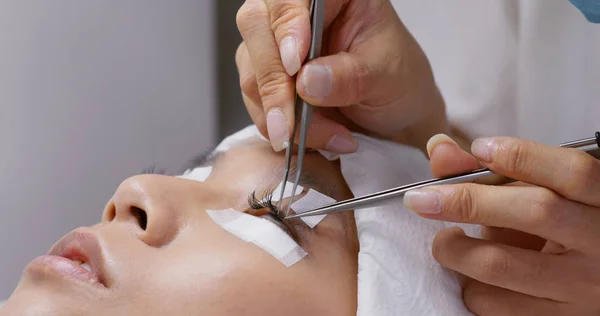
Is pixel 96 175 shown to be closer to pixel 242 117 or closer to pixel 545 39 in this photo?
pixel 242 117

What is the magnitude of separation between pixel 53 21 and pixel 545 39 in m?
1.09

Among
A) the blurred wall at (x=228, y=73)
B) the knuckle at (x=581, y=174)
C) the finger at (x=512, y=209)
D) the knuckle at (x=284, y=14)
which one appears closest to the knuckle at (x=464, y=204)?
the finger at (x=512, y=209)

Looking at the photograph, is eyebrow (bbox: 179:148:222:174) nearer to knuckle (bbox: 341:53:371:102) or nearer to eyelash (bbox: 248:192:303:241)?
eyelash (bbox: 248:192:303:241)

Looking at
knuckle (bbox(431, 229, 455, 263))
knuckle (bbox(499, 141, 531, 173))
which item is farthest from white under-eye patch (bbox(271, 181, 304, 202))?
knuckle (bbox(499, 141, 531, 173))

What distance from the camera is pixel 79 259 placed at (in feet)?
2.87

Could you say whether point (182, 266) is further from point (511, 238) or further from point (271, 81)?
point (511, 238)

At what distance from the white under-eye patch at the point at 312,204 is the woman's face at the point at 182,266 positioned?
0.03 ft

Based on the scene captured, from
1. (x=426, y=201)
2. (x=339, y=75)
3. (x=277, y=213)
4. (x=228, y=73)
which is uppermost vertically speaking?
(x=339, y=75)

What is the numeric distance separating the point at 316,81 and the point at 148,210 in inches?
11.8

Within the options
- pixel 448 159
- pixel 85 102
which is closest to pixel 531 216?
pixel 448 159

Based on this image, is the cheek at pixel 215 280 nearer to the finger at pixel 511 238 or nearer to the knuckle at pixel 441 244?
the knuckle at pixel 441 244

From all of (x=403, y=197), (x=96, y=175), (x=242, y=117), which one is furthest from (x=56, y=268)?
(x=242, y=117)

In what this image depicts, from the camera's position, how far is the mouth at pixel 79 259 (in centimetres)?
82

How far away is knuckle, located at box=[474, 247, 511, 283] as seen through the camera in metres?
0.79
